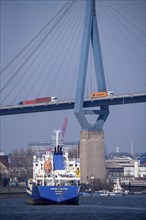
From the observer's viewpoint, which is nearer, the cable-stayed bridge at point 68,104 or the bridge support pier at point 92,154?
the cable-stayed bridge at point 68,104

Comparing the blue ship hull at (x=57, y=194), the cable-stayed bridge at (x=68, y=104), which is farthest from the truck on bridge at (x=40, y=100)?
the blue ship hull at (x=57, y=194)

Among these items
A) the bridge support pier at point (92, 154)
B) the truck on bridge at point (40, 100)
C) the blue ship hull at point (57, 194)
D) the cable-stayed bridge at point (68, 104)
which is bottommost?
the blue ship hull at point (57, 194)

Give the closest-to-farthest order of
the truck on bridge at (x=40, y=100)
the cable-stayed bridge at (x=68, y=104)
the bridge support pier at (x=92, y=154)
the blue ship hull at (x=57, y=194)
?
the blue ship hull at (x=57, y=194) < the cable-stayed bridge at (x=68, y=104) < the bridge support pier at (x=92, y=154) < the truck on bridge at (x=40, y=100)

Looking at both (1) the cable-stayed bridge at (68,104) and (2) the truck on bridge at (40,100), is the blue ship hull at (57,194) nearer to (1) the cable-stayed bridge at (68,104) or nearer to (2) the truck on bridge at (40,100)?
(1) the cable-stayed bridge at (68,104)

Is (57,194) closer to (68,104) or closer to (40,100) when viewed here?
(68,104)

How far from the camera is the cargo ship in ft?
143

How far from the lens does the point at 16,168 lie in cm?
9131

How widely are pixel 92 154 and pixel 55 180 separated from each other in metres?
20.2

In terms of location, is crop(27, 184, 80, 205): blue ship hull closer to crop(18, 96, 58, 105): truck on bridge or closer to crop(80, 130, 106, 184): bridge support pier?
crop(80, 130, 106, 184): bridge support pier

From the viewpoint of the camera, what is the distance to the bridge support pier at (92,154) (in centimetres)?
6506

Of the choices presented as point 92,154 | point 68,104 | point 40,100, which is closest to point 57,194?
point 92,154

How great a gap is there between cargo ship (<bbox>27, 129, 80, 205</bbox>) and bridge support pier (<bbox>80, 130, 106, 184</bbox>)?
624 inches

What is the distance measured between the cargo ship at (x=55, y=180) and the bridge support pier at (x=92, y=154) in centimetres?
1585

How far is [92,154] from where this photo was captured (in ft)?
215
